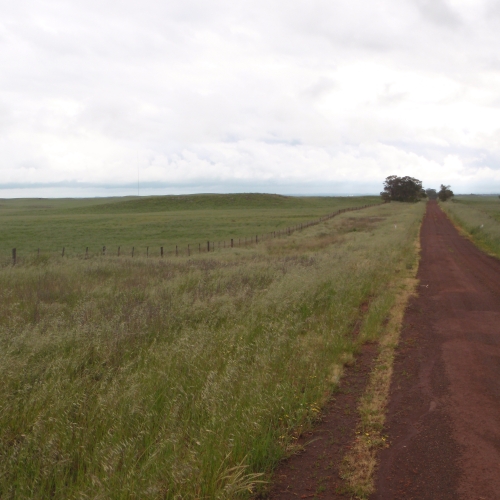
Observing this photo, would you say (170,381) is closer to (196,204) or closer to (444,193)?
(196,204)

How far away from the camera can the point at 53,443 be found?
5039 mm

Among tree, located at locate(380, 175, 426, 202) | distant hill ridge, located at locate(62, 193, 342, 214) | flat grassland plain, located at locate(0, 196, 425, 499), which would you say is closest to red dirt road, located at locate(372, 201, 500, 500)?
flat grassland plain, located at locate(0, 196, 425, 499)

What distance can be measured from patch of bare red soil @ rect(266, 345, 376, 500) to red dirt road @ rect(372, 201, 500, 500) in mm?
429

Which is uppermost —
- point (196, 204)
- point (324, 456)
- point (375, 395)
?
point (196, 204)

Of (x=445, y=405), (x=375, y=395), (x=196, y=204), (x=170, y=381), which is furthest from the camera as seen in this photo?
(x=196, y=204)

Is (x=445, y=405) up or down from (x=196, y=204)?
down

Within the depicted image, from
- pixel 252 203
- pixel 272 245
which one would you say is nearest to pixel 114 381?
pixel 272 245

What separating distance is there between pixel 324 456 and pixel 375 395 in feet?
5.47

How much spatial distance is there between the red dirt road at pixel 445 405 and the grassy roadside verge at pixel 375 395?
112 millimetres

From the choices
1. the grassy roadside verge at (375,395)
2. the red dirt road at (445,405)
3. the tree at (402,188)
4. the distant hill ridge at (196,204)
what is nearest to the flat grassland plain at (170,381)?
the grassy roadside verge at (375,395)

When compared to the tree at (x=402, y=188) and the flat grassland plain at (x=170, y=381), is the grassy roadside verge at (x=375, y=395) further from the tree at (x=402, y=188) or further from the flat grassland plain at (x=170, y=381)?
the tree at (x=402, y=188)

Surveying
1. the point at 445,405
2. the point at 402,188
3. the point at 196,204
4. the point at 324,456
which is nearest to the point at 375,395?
the point at 445,405

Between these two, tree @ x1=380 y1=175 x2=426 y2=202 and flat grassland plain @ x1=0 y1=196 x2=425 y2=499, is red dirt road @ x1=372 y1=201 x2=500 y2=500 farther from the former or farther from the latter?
tree @ x1=380 y1=175 x2=426 y2=202

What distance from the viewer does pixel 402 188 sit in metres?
123
